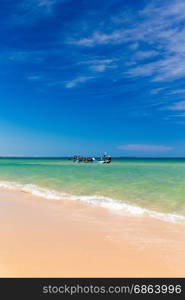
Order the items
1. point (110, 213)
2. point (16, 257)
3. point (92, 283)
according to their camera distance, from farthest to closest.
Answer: point (110, 213)
point (16, 257)
point (92, 283)

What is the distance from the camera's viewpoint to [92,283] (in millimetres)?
3039

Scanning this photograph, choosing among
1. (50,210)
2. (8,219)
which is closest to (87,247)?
(8,219)

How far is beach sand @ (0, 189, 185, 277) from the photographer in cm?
335

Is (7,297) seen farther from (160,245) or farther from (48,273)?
(160,245)

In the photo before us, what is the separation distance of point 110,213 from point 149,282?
12.8 ft

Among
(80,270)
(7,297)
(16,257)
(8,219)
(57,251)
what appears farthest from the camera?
(8,219)

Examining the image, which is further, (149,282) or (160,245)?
(160,245)

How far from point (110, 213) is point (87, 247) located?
2827 mm

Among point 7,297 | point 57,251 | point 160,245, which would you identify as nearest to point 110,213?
point 160,245

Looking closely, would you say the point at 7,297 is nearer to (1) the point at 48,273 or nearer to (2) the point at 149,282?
(1) the point at 48,273

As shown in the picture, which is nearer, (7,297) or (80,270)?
(7,297)

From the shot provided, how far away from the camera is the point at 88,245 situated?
4332 mm

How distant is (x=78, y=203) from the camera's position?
8562mm

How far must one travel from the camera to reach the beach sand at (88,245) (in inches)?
132
